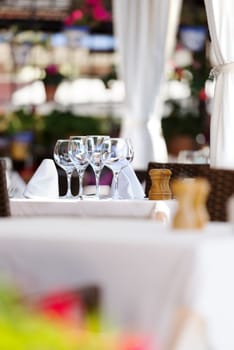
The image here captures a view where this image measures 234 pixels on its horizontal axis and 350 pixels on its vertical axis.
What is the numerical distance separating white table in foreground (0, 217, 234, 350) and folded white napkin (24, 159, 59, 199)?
2.13 m

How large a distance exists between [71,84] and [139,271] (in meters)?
10.3

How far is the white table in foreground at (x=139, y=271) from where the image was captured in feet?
7.75

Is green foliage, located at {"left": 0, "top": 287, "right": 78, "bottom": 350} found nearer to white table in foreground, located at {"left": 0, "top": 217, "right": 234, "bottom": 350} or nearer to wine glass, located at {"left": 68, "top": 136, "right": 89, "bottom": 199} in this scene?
white table in foreground, located at {"left": 0, "top": 217, "right": 234, "bottom": 350}

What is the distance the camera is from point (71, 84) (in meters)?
12.6

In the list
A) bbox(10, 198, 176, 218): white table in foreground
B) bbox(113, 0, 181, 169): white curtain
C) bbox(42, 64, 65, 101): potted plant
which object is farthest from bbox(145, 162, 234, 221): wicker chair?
bbox(42, 64, 65, 101): potted plant

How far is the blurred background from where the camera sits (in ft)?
37.1

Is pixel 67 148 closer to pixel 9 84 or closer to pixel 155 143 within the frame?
pixel 155 143

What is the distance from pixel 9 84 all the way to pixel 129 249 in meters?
14.1

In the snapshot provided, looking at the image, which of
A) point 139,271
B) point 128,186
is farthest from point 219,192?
point 139,271

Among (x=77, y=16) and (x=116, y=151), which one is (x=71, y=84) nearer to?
(x=77, y=16)

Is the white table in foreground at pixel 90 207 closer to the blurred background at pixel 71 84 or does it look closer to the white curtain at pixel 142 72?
the white curtain at pixel 142 72

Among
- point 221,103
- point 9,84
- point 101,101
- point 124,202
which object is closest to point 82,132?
point 101,101

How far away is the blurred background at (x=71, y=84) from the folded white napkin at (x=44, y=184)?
5880 mm

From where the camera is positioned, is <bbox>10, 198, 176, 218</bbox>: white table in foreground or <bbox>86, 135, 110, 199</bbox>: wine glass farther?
<bbox>86, 135, 110, 199</bbox>: wine glass
